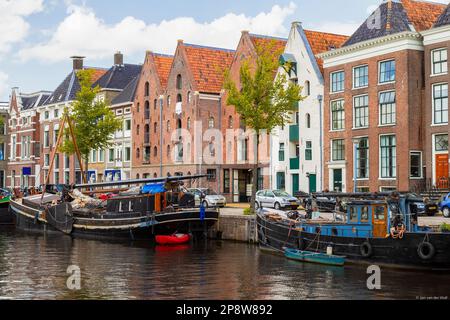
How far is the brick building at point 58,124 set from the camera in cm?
9462

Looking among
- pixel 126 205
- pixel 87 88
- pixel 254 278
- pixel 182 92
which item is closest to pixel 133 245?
pixel 126 205

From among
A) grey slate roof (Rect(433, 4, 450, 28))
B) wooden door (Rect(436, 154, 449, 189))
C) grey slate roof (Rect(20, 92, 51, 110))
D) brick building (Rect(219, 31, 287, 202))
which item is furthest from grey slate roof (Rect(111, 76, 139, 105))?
wooden door (Rect(436, 154, 449, 189))

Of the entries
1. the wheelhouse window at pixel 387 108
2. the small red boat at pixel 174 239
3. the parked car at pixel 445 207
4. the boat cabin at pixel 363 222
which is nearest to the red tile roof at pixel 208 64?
the wheelhouse window at pixel 387 108

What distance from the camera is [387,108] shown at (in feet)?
180

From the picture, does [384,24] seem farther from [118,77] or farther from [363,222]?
[118,77]

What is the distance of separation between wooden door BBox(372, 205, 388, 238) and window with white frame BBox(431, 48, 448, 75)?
73.1ft

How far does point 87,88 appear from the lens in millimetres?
68188

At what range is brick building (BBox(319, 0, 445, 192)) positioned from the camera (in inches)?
2092

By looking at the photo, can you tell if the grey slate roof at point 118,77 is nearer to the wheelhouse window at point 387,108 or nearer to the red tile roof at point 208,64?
the red tile roof at point 208,64

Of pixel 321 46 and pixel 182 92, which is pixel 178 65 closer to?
pixel 182 92

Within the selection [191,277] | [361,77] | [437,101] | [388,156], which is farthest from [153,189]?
[437,101]

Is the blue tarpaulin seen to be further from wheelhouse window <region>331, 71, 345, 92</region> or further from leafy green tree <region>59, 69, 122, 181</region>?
leafy green tree <region>59, 69, 122, 181</region>

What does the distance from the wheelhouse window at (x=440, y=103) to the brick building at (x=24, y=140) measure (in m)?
64.3
